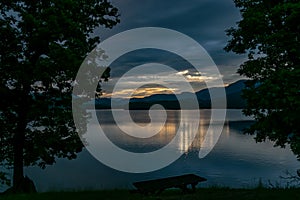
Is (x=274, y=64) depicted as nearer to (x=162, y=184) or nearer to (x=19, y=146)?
(x=162, y=184)

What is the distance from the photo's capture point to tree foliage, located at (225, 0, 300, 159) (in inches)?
434

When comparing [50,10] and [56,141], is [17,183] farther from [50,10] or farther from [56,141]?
[50,10]

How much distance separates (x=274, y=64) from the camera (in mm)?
14422

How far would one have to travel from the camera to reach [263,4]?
13516 mm

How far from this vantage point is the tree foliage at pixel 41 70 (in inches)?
610

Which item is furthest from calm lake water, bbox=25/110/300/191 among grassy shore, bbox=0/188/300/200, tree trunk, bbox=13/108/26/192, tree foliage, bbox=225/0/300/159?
tree foliage, bbox=225/0/300/159

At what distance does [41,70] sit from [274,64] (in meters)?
12.7

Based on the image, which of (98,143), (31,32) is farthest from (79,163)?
(31,32)

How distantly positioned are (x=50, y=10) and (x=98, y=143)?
67193 millimetres

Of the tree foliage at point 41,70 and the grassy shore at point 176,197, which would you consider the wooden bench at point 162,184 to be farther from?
the tree foliage at point 41,70

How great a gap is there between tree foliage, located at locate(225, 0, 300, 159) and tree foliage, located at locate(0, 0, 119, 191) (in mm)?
8907

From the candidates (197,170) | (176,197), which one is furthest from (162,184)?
(197,170)

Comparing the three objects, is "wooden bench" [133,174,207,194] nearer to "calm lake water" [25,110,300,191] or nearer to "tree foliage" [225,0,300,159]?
"tree foliage" [225,0,300,159]

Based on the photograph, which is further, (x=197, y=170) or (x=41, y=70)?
(x=197, y=170)
